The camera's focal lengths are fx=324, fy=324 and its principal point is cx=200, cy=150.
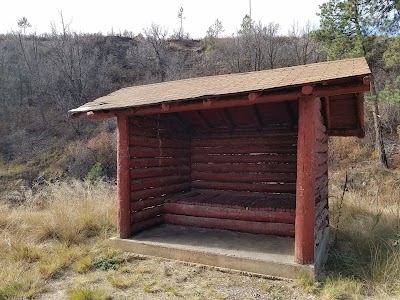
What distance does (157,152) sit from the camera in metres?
6.36

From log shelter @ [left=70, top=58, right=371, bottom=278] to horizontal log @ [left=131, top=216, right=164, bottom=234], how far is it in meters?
0.02

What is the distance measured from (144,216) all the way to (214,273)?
1.98m

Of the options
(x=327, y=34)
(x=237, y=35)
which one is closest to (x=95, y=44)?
(x=237, y=35)

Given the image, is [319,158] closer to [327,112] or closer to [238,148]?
[327,112]

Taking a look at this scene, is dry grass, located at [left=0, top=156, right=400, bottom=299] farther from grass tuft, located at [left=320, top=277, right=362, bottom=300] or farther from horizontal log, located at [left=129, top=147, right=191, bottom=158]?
horizontal log, located at [left=129, top=147, right=191, bottom=158]

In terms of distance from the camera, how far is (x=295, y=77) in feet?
14.4

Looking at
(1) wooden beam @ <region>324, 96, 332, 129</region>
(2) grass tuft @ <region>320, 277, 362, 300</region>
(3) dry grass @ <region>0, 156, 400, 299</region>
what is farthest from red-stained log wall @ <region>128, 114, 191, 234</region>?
(2) grass tuft @ <region>320, 277, 362, 300</region>

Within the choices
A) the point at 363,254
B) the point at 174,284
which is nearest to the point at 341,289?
the point at 363,254

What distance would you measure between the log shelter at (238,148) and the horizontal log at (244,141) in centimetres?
2

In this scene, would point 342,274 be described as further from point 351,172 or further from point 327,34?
point 327,34

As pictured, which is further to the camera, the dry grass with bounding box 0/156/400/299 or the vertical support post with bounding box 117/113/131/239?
the vertical support post with bounding box 117/113/131/239

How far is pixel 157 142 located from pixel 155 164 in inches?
17.2

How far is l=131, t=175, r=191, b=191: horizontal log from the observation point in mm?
5785

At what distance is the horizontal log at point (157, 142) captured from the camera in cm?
575
